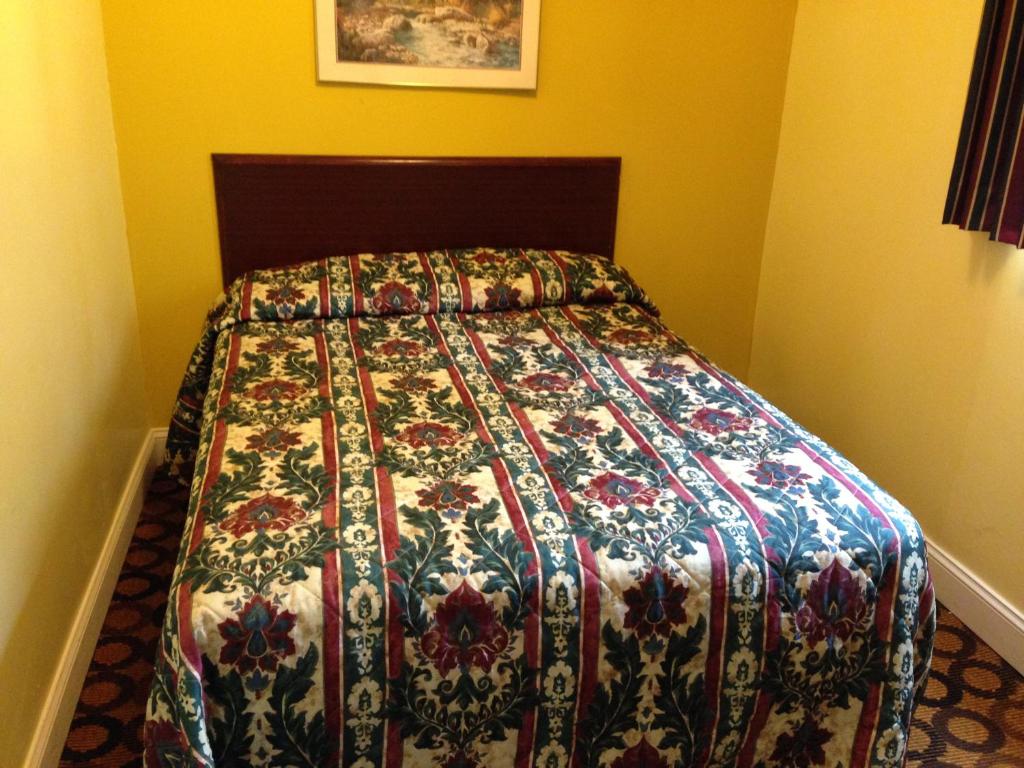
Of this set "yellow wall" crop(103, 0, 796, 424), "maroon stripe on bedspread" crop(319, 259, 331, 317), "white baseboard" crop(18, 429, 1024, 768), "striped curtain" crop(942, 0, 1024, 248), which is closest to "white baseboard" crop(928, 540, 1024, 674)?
"white baseboard" crop(18, 429, 1024, 768)

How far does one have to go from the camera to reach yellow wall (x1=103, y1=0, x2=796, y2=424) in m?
2.70

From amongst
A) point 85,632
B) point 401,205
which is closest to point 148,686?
point 85,632

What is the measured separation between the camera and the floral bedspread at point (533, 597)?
1361 millimetres

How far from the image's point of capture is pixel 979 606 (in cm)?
225

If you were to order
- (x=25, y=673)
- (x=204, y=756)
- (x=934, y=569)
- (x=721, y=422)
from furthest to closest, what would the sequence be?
(x=934, y=569), (x=721, y=422), (x=25, y=673), (x=204, y=756)

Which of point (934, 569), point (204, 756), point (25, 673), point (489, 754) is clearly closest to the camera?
point (204, 756)

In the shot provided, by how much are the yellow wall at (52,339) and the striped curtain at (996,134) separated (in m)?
2.12

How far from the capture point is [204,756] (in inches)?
51.1

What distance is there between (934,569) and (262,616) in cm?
191

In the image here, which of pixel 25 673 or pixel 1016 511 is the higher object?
pixel 1016 511

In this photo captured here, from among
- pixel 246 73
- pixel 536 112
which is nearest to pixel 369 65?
pixel 246 73

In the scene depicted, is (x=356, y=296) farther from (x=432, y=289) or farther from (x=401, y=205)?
(x=401, y=205)

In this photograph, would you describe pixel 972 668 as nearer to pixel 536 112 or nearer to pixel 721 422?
pixel 721 422

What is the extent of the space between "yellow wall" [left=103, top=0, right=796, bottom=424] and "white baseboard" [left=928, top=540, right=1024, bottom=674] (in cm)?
131
